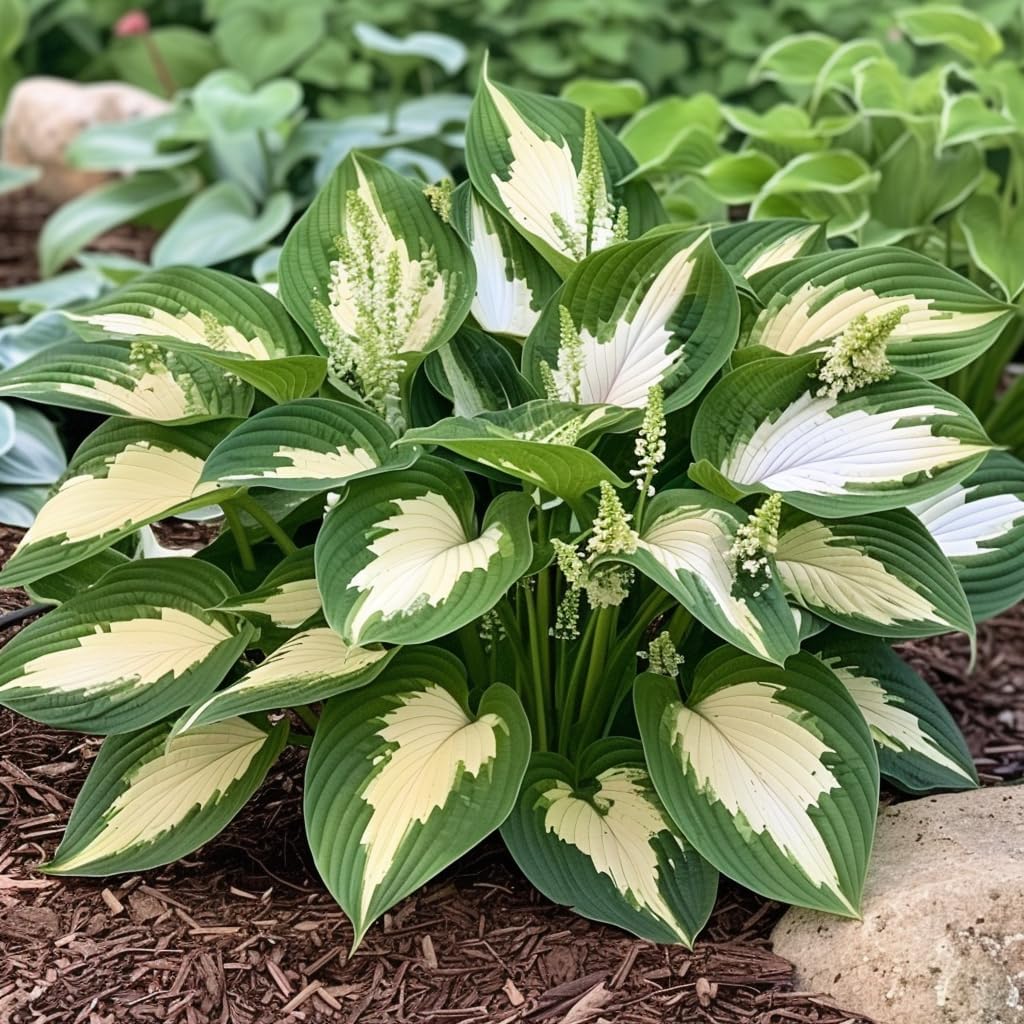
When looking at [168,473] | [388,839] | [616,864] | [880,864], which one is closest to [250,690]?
[388,839]

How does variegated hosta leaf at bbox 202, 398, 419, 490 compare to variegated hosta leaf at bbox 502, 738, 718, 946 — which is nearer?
variegated hosta leaf at bbox 202, 398, 419, 490

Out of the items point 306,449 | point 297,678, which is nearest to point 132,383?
point 306,449

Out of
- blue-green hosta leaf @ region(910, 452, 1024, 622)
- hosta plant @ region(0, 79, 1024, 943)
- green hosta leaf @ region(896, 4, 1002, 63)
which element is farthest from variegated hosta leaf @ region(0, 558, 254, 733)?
green hosta leaf @ region(896, 4, 1002, 63)

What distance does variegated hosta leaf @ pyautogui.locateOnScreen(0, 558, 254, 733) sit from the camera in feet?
5.46

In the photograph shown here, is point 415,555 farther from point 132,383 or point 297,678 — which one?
point 132,383

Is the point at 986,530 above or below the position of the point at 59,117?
above

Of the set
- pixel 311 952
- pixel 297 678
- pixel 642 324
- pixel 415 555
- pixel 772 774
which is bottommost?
pixel 311 952

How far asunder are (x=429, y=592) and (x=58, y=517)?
0.54 m

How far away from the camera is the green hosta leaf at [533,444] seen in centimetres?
143

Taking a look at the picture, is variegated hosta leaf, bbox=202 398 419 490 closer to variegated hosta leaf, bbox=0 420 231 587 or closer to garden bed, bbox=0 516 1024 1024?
variegated hosta leaf, bbox=0 420 231 587

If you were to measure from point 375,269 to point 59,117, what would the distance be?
3154 mm

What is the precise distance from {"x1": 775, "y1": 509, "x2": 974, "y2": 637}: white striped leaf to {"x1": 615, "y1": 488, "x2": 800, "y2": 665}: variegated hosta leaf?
16 cm

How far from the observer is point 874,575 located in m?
1.68

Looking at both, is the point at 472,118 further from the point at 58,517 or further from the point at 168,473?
the point at 58,517
